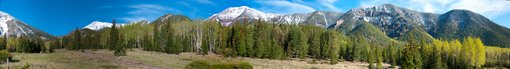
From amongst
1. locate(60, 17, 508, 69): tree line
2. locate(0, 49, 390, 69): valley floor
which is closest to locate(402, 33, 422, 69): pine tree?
locate(60, 17, 508, 69): tree line

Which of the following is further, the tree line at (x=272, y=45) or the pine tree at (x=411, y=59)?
the pine tree at (x=411, y=59)

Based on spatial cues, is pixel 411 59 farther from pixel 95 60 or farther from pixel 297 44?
pixel 95 60

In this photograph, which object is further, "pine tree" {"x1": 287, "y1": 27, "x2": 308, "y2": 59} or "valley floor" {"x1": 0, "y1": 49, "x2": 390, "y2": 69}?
"pine tree" {"x1": 287, "y1": 27, "x2": 308, "y2": 59}

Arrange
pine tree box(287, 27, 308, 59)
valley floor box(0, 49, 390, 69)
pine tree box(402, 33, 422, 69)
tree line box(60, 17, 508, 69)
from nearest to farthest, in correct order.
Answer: valley floor box(0, 49, 390, 69)
tree line box(60, 17, 508, 69)
pine tree box(402, 33, 422, 69)
pine tree box(287, 27, 308, 59)

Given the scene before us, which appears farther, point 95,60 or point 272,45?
point 272,45

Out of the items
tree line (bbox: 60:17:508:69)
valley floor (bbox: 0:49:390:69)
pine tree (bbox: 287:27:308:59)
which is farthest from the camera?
pine tree (bbox: 287:27:308:59)

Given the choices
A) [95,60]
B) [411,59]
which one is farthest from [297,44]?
[95,60]

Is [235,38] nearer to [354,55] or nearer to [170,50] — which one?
[170,50]

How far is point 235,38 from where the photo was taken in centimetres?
5341

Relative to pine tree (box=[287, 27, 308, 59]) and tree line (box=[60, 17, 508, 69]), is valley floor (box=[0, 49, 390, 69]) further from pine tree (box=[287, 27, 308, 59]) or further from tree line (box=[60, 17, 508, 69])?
pine tree (box=[287, 27, 308, 59])

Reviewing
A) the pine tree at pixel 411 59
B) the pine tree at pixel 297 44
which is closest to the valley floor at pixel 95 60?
the pine tree at pixel 411 59

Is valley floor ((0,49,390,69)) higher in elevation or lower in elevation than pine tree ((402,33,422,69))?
higher

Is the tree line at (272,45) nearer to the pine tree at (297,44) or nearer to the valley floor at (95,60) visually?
the pine tree at (297,44)

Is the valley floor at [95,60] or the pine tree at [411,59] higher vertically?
the valley floor at [95,60]
